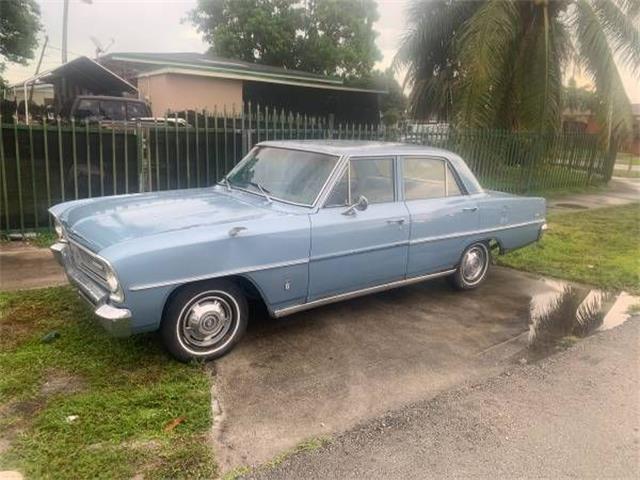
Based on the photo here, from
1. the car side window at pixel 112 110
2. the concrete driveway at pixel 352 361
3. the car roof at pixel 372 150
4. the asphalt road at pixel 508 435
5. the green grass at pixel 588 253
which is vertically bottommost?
the asphalt road at pixel 508 435

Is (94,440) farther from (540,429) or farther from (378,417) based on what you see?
(540,429)

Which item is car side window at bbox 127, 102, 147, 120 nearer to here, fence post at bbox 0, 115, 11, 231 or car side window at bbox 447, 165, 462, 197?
fence post at bbox 0, 115, 11, 231

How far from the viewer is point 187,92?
61.8ft

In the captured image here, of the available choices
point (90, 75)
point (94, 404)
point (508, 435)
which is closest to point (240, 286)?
point (94, 404)

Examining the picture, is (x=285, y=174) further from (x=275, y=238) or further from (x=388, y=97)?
(x=388, y=97)

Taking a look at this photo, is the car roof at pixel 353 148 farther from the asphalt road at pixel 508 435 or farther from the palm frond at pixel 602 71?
the palm frond at pixel 602 71

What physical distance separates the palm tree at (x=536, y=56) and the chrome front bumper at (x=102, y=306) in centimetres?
988

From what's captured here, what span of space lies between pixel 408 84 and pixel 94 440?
15.7 m

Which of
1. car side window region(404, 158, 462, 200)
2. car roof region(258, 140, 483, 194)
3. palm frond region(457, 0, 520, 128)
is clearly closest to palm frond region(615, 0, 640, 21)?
palm frond region(457, 0, 520, 128)

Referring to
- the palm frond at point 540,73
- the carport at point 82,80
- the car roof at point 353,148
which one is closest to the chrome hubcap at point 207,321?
the car roof at point 353,148

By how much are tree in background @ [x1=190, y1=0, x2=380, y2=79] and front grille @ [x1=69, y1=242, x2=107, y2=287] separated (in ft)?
102

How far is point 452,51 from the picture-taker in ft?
50.4

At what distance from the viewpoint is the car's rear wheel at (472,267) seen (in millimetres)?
5836

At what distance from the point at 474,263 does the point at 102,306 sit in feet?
13.2
